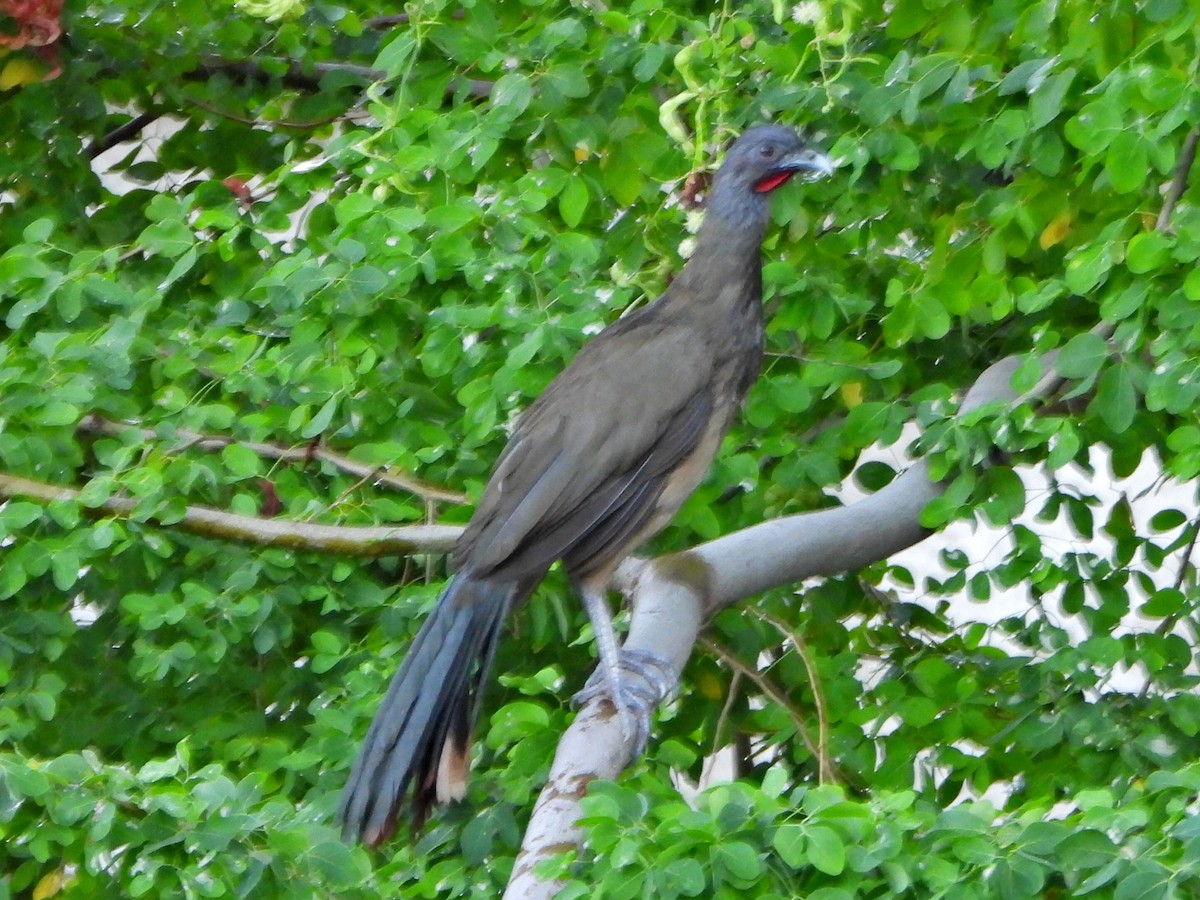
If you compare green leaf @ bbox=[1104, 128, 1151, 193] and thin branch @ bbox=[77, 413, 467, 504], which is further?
thin branch @ bbox=[77, 413, 467, 504]

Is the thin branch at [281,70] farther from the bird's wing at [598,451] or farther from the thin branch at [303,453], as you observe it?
the bird's wing at [598,451]

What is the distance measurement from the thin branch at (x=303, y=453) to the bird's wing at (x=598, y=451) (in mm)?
257

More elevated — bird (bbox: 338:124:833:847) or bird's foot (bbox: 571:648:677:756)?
bird (bbox: 338:124:833:847)

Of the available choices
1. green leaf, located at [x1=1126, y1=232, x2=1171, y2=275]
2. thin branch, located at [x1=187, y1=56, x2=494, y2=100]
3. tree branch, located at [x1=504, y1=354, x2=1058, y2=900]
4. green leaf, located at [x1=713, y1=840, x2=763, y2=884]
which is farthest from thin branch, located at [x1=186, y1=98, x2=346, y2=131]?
green leaf, located at [x1=713, y1=840, x2=763, y2=884]

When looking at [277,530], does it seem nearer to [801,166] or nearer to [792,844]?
[801,166]

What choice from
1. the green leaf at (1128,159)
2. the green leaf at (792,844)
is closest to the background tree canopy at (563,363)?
the green leaf at (1128,159)

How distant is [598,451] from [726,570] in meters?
0.33

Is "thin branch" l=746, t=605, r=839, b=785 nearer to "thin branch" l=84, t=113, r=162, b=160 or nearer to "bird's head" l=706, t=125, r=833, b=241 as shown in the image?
"bird's head" l=706, t=125, r=833, b=241

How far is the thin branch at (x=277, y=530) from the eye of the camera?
2.87 meters

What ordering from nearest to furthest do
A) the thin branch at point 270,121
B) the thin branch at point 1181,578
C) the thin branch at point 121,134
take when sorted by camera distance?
the thin branch at point 1181,578 < the thin branch at point 270,121 < the thin branch at point 121,134

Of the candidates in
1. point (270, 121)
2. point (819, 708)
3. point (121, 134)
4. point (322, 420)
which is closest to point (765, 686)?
point (819, 708)

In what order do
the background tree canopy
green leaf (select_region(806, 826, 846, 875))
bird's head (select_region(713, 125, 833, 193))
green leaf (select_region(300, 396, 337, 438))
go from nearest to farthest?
green leaf (select_region(806, 826, 846, 875)), the background tree canopy, green leaf (select_region(300, 396, 337, 438)), bird's head (select_region(713, 125, 833, 193))

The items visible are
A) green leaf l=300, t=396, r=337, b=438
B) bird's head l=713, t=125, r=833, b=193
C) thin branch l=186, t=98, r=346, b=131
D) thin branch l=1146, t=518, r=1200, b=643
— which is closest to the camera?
green leaf l=300, t=396, r=337, b=438

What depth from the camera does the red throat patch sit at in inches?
122
